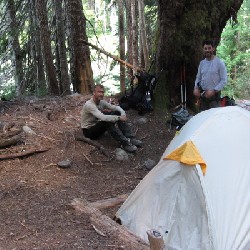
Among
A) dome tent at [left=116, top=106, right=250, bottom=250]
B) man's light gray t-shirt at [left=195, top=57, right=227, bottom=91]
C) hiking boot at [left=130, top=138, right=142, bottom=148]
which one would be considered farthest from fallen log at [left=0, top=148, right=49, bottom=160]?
man's light gray t-shirt at [left=195, top=57, right=227, bottom=91]

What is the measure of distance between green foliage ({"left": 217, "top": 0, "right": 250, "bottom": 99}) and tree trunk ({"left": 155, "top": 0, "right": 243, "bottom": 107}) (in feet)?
45.5

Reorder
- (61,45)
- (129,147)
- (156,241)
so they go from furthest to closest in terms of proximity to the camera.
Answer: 1. (61,45)
2. (129,147)
3. (156,241)

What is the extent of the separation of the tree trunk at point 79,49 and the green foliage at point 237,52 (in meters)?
13.6

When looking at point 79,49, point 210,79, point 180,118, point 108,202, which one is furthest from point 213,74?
point 79,49

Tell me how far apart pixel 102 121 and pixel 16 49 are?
6574 millimetres

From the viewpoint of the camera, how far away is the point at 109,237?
4.34 m

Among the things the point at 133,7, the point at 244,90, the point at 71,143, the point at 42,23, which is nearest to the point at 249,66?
the point at 244,90

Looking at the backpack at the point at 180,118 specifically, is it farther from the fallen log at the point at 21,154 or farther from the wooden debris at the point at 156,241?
the wooden debris at the point at 156,241

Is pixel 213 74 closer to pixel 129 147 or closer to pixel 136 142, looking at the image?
pixel 136 142

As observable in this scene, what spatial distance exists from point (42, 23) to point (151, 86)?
12.0 feet

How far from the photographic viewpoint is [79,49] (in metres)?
10.1

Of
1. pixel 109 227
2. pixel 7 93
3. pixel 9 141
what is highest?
pixel 9 141

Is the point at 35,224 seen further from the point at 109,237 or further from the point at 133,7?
the point at 133,7

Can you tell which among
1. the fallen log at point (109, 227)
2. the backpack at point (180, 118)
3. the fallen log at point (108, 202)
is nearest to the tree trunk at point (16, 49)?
the backpack at point (180, 118)
